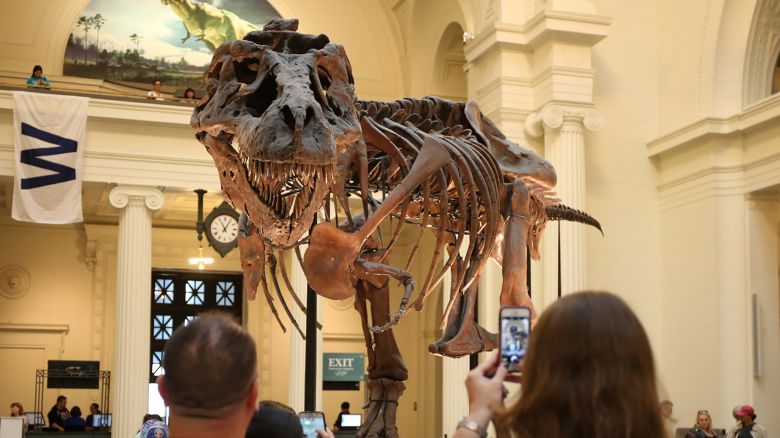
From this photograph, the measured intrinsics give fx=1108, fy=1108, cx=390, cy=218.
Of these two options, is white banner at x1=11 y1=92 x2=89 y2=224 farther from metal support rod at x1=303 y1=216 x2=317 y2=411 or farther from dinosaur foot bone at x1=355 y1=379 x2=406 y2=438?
dinosaur foot bone at x1=355 y1=379 x2=406 y2=438

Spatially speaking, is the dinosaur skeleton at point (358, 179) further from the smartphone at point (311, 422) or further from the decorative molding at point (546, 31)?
the decorative molding at point (546, 31)

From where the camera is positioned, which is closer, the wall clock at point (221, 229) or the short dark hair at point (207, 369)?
the short dark hair at point (207, 369)

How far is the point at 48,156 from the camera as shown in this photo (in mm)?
20234

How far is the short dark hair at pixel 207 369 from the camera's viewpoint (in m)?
2.59

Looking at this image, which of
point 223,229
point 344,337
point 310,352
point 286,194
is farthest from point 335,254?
point 344,337

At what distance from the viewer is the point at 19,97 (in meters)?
19.9

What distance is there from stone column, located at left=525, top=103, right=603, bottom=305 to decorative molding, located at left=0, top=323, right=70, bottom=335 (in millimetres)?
12858

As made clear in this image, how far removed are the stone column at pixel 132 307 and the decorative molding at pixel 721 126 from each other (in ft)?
32.1

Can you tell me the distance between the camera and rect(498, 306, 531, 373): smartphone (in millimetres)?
2598

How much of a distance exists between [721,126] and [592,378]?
60.9 feet

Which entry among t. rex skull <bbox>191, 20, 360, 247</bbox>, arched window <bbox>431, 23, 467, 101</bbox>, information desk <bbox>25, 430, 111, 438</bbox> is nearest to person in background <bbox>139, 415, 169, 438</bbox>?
t. rex skull <bbox>191, 20, 360, 247</bbox>

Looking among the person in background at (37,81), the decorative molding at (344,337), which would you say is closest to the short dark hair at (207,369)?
the person in background at (37,81)

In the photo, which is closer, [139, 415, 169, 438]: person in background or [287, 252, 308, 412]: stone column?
[139, 415, 169, 438]: person in background

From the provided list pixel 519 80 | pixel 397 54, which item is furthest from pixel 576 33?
pixel 397 54
